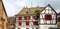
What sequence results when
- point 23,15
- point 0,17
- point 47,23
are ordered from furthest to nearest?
point 23,15
point 47,23
point 0,17

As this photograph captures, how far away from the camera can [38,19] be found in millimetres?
81938

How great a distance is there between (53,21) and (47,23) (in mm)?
2448

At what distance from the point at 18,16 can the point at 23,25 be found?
134 inches

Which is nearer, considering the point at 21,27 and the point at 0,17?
the point at 0,17

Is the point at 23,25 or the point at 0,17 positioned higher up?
the point at 0,17

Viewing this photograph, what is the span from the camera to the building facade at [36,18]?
79000 mm

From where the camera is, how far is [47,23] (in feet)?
259

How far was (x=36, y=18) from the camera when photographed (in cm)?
8419

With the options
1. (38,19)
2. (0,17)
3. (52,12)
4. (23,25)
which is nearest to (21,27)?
(23,25)

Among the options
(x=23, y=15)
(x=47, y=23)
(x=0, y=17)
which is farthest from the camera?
(x=23, y=15)

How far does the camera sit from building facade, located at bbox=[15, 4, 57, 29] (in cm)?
7900

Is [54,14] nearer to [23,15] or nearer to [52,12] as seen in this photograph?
[52,12]

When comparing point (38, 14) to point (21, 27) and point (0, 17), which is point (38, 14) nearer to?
point (21, 27)

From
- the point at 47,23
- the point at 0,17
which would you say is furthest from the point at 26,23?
the point at 0,17
